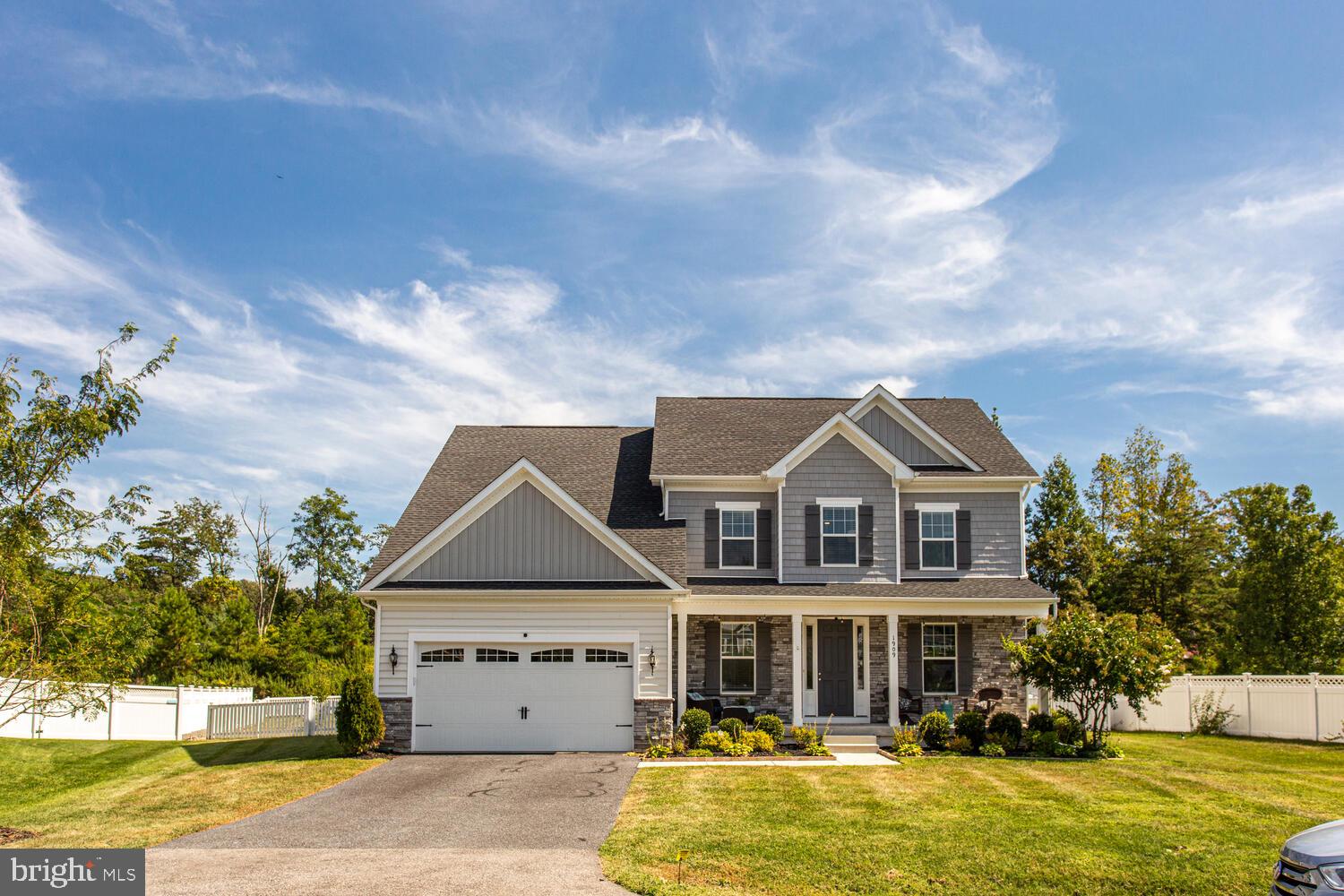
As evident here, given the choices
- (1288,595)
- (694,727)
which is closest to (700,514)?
(694,727)

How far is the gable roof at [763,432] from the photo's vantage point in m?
24.9

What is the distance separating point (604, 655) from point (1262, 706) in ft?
51.3

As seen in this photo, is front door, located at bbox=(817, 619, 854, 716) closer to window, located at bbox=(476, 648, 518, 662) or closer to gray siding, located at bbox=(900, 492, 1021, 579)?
gray siding, located at bbox=(900, 492, 1021, 579)

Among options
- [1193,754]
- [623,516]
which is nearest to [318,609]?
[623,516]

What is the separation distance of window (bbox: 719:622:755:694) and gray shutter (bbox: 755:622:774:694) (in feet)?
0.44

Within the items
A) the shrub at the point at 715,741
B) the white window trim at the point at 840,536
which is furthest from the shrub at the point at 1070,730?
the shrub at the point at 715,741

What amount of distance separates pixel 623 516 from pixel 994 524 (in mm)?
8840

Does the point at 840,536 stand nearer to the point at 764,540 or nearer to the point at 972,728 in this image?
the point at 764,540

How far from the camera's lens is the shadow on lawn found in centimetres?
2053

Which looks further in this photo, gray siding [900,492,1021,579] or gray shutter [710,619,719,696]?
gray siding [900,492,1021,579]

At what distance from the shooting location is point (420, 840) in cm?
1301

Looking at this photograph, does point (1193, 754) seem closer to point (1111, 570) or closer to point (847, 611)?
point (847, 611)

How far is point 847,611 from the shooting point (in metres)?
23.0

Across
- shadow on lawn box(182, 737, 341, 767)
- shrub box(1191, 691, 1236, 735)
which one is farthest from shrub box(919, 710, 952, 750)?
shadow on lawn box(182, 737, 341, 767)
